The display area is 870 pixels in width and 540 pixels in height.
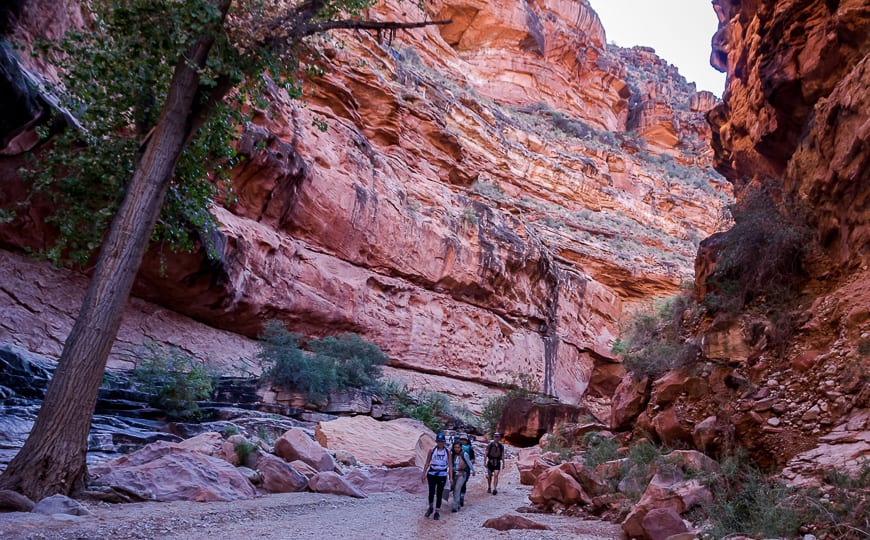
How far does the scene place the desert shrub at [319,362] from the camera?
1606 cm

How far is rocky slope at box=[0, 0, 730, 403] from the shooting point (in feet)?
59.0

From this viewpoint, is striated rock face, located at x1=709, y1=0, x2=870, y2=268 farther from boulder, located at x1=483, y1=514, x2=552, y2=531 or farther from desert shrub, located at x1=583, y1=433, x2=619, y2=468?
boulder, located at x1=483, y1=514, x2=552, y2=531

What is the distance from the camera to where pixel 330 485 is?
8.90 m

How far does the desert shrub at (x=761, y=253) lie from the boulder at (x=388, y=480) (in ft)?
22.6

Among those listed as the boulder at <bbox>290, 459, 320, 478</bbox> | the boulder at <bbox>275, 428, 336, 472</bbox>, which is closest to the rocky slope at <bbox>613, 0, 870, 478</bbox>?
the boulder at <bbox>275, 428, 336, 472</bbox>

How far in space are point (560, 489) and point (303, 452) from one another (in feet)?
15.2

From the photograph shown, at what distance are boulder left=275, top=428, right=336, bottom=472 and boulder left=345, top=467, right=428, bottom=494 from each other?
0.50 metres

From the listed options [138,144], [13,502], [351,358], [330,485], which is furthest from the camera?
[351,358]

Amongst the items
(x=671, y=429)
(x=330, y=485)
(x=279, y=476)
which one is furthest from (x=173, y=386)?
(x=671, y=429)

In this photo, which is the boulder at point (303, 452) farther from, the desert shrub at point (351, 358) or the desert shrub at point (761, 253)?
the desert shrub at point (761, 253)

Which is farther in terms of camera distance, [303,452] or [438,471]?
[303,452]

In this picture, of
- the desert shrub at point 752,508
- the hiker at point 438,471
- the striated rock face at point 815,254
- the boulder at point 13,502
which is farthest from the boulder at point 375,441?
the desert shrub at point 752,508

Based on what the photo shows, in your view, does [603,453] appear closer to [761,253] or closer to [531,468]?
[531,468]

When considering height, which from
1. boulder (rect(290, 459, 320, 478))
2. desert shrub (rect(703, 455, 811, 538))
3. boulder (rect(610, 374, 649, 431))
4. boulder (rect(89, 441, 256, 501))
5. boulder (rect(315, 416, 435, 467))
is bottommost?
boulder (rect(89, 441, 256, 501))
